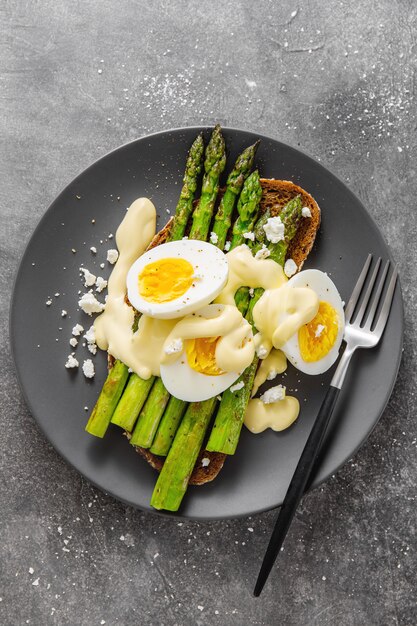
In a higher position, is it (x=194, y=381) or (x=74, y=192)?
(x=74, y=192)

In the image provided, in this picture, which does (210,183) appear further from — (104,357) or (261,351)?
(104,357)

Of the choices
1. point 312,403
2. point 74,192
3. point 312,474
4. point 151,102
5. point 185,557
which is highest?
point 151,102

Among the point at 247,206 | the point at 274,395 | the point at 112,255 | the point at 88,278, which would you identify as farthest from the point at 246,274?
the point at 88,278

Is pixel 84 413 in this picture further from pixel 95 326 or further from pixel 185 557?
pixel 185 557

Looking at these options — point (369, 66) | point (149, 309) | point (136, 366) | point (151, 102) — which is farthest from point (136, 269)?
point (369, 66)

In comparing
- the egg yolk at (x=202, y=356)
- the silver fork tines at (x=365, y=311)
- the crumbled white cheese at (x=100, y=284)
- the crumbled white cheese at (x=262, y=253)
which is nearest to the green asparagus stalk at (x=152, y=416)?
the egg yolk at (x=202, y=356)

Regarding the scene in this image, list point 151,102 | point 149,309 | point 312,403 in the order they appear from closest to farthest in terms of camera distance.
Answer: point 149,309 → point 312,403 → point 151,102

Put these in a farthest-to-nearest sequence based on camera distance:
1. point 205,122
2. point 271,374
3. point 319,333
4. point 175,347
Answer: point 205,122 < point 271,374 < point 319,333 < point 175,347

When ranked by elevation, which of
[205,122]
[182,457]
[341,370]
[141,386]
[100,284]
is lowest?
[182,457]
